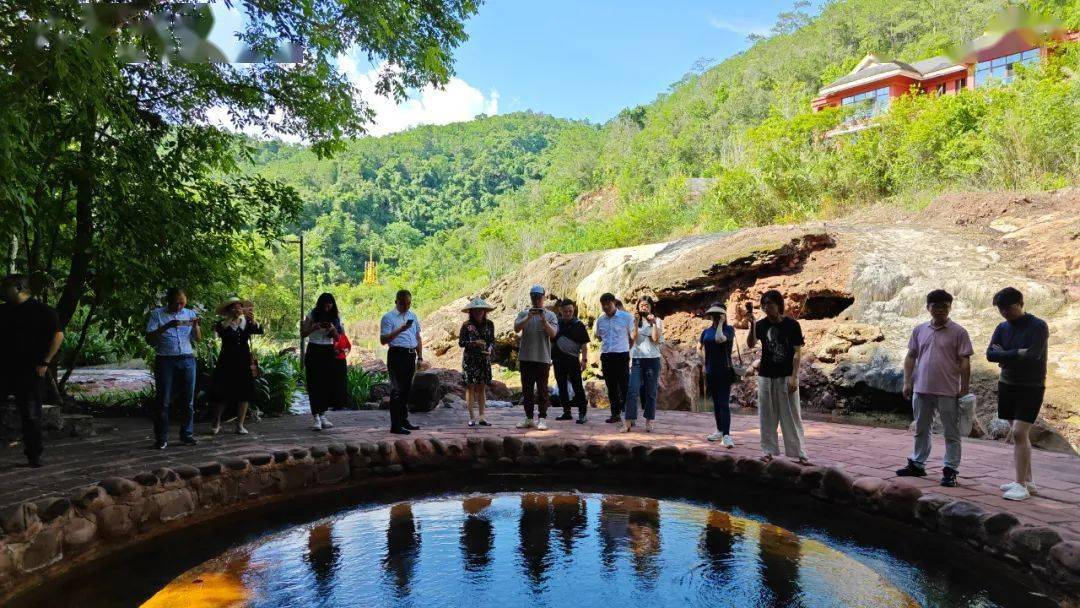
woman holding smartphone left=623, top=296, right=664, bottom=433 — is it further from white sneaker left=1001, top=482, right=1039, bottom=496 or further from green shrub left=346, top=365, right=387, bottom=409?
green shrub left=346, top=365, right=387, bottom=409

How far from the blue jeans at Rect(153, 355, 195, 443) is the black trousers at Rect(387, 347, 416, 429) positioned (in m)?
1.80

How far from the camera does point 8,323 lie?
5.27 metres

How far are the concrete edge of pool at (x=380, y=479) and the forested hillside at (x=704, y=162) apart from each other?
1510 cm

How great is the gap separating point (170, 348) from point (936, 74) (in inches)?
1353

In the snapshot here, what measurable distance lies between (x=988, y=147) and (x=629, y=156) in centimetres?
3686

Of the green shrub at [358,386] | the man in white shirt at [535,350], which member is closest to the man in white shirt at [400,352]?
the man in white shirt at [535,350]

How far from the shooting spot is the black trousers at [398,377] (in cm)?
704

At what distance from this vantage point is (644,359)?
7230 millimetres

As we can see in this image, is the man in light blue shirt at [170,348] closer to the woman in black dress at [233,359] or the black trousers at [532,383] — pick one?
the woman in black dress at [233,359]

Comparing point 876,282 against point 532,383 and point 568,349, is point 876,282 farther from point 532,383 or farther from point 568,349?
point 532,383

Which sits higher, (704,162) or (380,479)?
(704,162)

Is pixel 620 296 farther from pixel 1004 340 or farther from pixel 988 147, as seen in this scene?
pixel 1004 340

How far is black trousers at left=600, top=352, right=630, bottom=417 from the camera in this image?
7691mm

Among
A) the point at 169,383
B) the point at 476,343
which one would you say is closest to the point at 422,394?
the point at 476,343
